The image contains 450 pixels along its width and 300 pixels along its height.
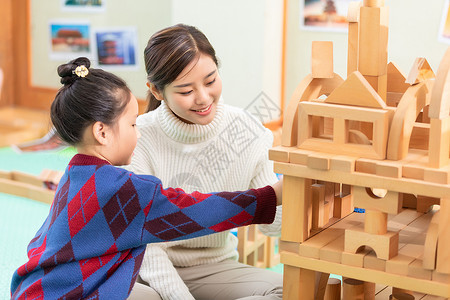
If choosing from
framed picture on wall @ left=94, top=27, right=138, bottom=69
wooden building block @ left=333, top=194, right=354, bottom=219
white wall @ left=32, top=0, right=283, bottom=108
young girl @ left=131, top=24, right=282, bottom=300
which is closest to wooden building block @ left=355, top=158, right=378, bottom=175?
wooden building block @ left=333, top=194, right=354, bottom=219

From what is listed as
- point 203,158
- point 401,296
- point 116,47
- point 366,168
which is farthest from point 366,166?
point 116,47

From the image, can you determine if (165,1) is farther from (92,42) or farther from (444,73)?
(444,73)

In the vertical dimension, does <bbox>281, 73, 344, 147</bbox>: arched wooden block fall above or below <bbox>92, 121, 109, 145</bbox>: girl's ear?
above

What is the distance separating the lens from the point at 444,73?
1025 mm

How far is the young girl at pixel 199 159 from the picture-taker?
1490 millimetres

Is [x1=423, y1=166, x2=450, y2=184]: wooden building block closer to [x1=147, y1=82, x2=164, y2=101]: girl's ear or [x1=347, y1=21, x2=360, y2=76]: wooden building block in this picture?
[x1=347, y1=21, x2=360, y2=76]: wooden building block

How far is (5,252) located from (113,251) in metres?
1.10

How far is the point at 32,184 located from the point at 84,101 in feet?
5.48

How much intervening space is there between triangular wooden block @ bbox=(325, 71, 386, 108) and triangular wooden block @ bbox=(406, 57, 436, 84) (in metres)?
0.07

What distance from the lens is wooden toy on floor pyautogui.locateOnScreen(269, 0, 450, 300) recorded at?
1062mm

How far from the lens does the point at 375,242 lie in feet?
3.67

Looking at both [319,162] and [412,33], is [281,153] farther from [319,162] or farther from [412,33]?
Result: [412,33]

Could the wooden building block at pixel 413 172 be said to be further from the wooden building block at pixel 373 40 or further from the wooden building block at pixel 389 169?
the wooden building block at pixel 373 40

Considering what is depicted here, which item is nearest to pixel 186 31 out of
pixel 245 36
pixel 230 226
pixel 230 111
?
pixel 230 111
